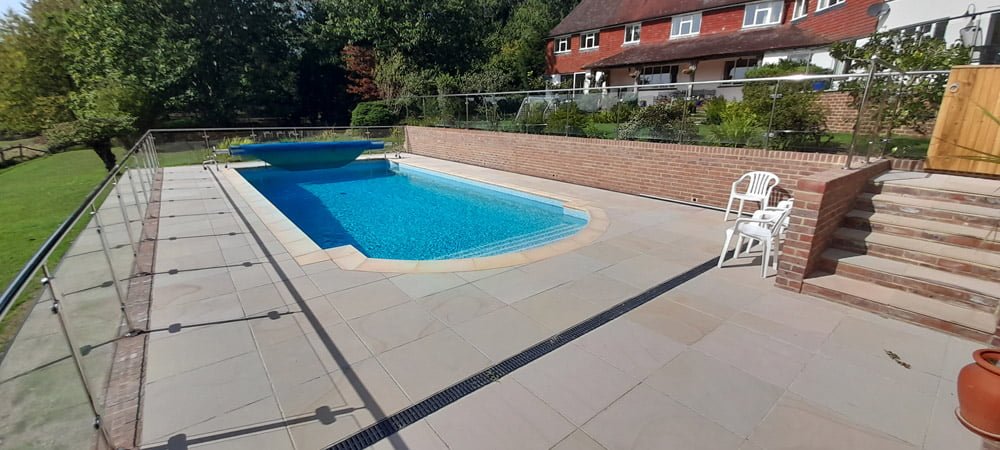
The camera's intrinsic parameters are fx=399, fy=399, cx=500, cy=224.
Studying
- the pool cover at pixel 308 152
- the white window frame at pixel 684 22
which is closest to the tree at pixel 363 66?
the pool cover at pixel 308 152

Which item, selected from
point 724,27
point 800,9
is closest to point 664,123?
point 800,9

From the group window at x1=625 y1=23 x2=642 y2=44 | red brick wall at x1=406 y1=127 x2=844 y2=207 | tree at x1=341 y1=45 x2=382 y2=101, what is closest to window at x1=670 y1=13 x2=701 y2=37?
window at x1=625 y1=23 x2=642 y2=44

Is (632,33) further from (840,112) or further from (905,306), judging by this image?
(905,306)

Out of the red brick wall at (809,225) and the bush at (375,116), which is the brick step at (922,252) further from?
the bush at (375,116)

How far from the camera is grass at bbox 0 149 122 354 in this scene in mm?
1951

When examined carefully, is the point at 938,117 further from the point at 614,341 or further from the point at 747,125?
the point at 614,341

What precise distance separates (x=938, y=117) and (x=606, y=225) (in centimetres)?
447

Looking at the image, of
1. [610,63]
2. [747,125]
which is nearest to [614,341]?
[747,125]

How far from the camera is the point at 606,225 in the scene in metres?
6.08

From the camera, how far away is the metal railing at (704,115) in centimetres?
554

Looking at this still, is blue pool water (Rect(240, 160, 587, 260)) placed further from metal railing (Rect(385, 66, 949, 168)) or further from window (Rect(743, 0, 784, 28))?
window (Rect(743, 0, 784, 28))

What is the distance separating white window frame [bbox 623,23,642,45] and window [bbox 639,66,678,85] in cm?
235

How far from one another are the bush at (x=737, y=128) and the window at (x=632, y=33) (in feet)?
58.9

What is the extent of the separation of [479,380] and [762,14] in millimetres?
22251
